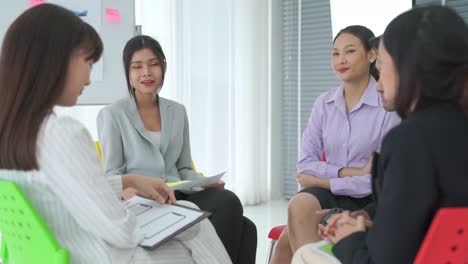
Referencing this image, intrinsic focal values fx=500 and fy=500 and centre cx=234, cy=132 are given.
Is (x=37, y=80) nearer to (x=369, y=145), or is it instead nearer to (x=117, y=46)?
(x=369, y=145)

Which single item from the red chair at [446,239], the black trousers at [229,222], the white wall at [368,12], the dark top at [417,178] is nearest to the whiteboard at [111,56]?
the black trousers at [229,222]

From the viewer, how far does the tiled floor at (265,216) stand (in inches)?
128

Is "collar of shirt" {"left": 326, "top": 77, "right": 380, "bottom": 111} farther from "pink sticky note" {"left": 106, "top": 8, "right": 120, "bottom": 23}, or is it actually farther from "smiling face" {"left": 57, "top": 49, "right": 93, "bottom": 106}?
"pink sticky note" {"left": 106, "top": 8, "right": 120, "bottom": 23}

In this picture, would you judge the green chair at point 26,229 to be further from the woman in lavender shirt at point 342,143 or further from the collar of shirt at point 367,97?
the collar of shirt at point 367,97

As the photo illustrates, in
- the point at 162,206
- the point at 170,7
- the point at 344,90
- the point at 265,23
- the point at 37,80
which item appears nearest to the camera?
the point at 37,80

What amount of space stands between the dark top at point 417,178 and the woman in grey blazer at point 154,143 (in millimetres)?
1151

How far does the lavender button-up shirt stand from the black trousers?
33 centimetres

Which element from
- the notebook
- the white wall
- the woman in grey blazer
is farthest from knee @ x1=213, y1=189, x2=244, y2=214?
the white wall

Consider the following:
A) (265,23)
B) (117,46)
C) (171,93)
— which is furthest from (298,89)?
(117,46)

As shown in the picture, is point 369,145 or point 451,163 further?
point 369,145

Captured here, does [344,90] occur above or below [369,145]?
above

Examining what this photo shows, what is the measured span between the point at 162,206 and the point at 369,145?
35.8 inches

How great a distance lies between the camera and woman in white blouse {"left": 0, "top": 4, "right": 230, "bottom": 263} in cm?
114

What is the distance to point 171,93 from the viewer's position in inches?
150
